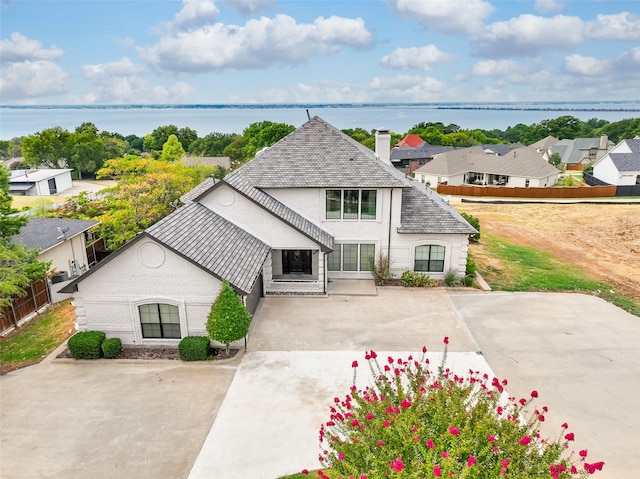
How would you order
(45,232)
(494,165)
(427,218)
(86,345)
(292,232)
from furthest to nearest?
Result: (494,165), (45,232), (427,218), (292,232), (86,345)

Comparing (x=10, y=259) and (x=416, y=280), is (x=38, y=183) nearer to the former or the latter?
(x=10, y=259)

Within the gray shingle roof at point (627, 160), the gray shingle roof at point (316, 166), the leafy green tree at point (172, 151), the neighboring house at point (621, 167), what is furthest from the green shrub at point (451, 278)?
the leafy green tree at point (172, 151)

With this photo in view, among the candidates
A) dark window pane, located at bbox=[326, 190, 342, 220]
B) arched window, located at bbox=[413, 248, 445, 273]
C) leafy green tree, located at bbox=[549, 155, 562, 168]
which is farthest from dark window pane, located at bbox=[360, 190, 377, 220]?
leafy green tree, located at bbox=[549, 155, 562, 168]

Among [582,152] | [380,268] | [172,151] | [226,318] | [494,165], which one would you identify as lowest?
[380,268]

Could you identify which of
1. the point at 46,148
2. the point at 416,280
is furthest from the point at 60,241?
the point at 46,148

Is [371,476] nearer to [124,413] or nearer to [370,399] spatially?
[370,399]
